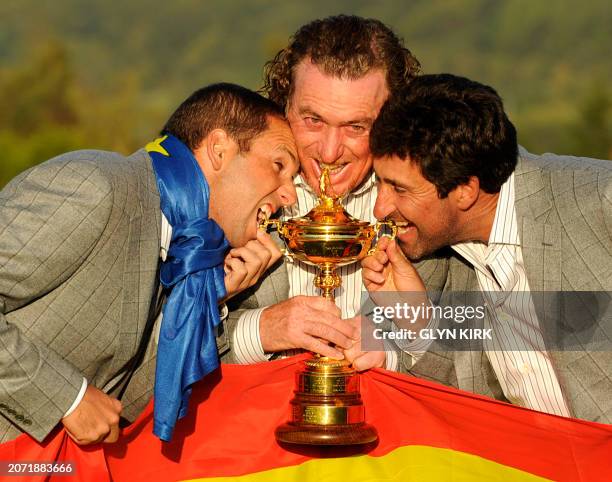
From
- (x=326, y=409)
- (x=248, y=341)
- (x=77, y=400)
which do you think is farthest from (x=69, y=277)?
(x=326, y=409)

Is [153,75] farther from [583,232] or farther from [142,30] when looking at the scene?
[583,232]

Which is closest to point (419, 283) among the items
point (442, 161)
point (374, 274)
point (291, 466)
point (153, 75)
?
point (374, 274)

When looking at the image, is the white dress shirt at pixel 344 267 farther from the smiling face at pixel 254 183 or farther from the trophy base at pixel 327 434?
the trophy base at pixel 327 434

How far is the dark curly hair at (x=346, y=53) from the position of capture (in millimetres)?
4262

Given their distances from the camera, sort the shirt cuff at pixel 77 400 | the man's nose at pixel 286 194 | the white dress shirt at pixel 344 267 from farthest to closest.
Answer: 1. the white dress shirt at pixel 344 267
2. the man's nose at pixel 286 194
3. the shirt cuff at pixel 77 400

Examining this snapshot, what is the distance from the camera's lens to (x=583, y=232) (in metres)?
3.96

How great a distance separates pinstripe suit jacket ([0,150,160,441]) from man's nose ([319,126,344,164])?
727mm

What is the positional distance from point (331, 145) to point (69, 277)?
1.16m

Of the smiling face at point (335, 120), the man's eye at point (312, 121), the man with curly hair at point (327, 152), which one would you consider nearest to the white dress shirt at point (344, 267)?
the man with curly hair at point (327, 152)

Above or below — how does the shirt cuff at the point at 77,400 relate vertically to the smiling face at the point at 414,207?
below

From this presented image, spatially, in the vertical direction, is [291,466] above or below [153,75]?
below

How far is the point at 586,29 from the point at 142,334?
20.4 m

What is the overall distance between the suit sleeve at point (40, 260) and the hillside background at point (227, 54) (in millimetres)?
13875

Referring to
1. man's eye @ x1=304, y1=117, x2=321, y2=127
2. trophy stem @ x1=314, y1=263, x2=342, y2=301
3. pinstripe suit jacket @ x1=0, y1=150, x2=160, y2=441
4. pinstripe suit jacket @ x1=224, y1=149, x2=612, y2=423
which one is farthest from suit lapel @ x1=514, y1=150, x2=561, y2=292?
pinstripe suit jacket @ x1=0, y1=150, x2=160, y2=441
